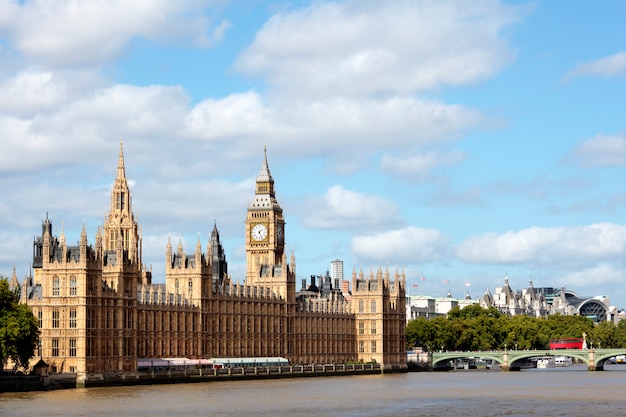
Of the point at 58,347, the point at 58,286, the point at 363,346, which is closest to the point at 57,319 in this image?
the point at 58,347

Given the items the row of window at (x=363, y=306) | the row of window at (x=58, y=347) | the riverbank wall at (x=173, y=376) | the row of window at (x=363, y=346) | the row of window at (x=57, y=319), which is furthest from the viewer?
the row of window at (x=363, y=306)

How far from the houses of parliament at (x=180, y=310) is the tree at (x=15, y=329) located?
11832 millimetres

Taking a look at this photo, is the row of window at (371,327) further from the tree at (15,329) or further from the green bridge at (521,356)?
the tree at (15,329)

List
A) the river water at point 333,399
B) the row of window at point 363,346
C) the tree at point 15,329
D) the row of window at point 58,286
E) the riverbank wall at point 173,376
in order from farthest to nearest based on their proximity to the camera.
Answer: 1. the row of window at point 363,346
2. the row of window at point 58,286
3. the riverbank wall at point 173,376
4. the tree at point 15,329
5. the river water at point 333,399

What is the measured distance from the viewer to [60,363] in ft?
435

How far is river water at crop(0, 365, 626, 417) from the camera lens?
99938 mm

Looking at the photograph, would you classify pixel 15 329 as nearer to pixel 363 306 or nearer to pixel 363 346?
pixel 363 346

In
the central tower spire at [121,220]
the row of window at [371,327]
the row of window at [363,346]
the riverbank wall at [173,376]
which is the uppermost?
→ the central tower spire at [121,220]

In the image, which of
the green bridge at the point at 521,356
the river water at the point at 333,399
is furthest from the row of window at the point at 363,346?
the river water at the point at 333,399

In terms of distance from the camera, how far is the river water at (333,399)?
99.9 metres

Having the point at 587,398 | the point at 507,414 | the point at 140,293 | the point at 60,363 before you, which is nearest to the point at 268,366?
the point at 140,293

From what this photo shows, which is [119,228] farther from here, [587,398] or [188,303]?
[587,398]

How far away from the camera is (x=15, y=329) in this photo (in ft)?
376

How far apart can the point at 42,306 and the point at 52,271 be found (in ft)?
11.4
